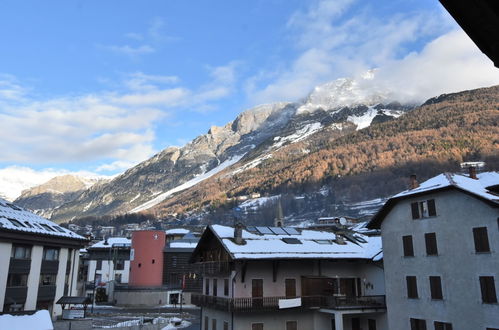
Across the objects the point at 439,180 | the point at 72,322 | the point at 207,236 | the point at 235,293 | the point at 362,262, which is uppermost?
the point at 439,180

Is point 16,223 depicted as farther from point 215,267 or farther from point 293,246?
point 293,246

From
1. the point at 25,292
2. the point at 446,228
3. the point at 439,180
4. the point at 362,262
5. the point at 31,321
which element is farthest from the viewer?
the point at 362,262

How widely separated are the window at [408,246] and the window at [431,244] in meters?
1.63

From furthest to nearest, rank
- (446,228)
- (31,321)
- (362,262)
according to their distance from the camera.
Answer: (362,262) → (446,228) → (31,321)

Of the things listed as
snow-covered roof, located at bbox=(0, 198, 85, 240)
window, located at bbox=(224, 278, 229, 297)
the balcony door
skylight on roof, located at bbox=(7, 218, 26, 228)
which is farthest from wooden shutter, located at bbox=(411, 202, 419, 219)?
skylight on roof, located at bbox=(7, 218, 26, 228)

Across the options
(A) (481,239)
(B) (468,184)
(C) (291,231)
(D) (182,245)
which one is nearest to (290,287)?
(C) (291,231)

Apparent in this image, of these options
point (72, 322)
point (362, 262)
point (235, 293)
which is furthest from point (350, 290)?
point (72, 322)

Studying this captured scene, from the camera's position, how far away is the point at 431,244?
31672 millimetres

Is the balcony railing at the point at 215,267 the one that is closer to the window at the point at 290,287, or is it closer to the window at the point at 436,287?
the window at the point at 290,287

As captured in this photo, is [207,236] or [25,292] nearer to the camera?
[25,292]

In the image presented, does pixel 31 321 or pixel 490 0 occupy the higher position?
pixel 490 0

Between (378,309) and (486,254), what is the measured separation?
44.2ft

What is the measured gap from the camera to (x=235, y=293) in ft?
122

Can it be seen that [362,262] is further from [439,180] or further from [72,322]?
[72,322]
